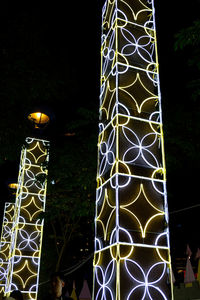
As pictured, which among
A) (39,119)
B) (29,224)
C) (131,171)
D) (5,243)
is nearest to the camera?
(131,171)

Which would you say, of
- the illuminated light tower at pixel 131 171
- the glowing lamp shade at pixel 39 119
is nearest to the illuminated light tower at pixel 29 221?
the glowing lamp shade at pixel 39 119

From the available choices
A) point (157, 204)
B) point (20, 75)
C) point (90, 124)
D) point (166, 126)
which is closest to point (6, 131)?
point (20, 75)

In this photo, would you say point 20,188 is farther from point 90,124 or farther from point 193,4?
point 193,4

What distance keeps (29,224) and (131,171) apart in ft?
15.1

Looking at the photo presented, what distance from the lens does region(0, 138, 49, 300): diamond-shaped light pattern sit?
23.6 ft

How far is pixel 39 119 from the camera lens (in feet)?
23.7

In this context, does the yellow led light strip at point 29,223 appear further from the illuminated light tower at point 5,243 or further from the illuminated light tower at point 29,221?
the illuminated light tower at point 5,243

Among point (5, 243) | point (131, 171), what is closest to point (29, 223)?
point (131, 171)

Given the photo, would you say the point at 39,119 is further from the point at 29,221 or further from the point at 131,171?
the point at 131,171

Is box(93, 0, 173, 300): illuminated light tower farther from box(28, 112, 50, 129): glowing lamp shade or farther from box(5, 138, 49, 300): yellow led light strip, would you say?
box(5, 138, 49, 300): yellow led light strip

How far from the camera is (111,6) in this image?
16.3 feet

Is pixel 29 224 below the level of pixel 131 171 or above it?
below

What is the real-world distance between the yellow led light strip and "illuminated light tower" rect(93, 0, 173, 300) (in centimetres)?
389

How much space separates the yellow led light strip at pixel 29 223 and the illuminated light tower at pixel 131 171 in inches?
153
